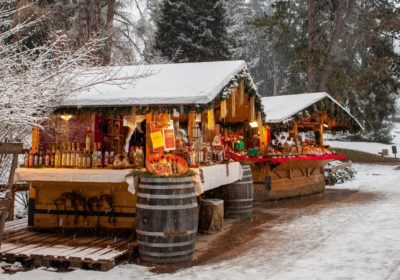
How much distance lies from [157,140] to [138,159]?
648 mm

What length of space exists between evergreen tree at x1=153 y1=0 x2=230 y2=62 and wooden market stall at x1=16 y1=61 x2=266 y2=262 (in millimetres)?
14793

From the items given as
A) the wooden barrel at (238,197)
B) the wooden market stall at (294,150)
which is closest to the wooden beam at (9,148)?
the wooden barrel at (238,197)

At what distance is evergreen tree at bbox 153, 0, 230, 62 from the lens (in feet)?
78.8

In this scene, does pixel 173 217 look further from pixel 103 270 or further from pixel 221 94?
pixel 221 94

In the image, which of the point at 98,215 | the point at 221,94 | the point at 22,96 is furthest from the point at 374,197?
the point at 22,96

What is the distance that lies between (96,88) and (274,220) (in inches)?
196

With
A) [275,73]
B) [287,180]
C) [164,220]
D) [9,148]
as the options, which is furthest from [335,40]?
[275,73]

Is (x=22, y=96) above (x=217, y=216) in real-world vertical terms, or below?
above

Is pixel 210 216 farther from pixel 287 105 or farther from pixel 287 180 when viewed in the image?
pixel 287 105

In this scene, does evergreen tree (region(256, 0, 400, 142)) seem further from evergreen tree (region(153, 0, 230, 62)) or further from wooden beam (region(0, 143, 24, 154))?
wooden beam (region(0, 143, 24, 154))

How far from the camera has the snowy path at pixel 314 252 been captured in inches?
239

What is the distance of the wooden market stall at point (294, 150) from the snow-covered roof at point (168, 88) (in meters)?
4.03

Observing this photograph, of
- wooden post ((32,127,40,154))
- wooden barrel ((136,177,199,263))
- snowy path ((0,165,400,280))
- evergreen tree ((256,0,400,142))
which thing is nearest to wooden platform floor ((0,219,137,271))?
snowy path ((0,165,400,280))

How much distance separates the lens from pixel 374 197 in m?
14.2
